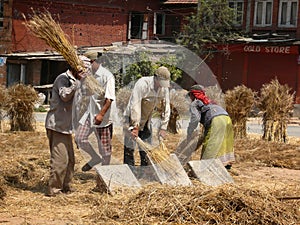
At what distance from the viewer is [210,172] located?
29.7ft

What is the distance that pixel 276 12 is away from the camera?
2864cm

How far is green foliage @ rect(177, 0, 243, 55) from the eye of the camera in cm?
2778

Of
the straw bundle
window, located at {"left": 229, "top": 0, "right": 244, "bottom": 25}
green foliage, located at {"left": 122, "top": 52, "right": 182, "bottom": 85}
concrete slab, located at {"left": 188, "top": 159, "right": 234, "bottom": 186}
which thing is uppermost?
window, located at {"left": 229, "top": 0, "right": 244, "bottom": 25}

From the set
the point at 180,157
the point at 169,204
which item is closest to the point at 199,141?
the point at 180,157

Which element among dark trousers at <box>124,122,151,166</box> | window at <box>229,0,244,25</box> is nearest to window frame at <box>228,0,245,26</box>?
window at <box>229,0,244,25</box>

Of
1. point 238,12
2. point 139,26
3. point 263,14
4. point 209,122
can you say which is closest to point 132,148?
point 209,122

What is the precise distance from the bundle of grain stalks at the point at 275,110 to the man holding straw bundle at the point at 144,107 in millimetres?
5515

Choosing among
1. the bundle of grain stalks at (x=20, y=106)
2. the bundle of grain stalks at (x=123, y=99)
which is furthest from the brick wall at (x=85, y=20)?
the bundle of grain stalks at (x=123, y=99)

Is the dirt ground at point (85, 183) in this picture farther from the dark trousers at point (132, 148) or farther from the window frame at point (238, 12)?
the window frame at point (238, 12)

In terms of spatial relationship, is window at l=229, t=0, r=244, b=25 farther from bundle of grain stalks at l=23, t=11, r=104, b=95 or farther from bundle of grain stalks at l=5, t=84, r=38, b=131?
bundle of grain stalks at l=23, t=11, r=104, b=95

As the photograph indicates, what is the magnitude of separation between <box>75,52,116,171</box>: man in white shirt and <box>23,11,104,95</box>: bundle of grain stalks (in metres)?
0.13

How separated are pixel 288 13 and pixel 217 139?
788 inches

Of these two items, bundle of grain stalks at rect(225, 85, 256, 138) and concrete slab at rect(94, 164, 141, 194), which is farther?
bundle of grain stalks at rect(225, 85, 256, 138)

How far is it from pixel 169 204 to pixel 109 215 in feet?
2.11
